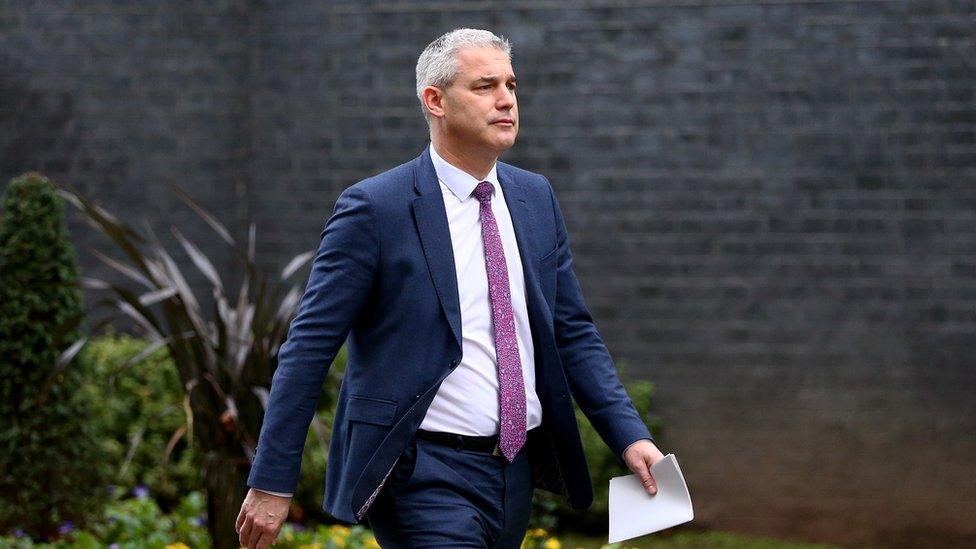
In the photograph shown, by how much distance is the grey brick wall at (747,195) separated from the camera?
7.11 meters

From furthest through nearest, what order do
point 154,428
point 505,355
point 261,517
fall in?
point 154,428 → point 505,355 → point 261,517

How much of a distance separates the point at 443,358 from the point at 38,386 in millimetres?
3268

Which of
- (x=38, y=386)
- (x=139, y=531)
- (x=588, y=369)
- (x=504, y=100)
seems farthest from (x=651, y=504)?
(x=38, y=386)

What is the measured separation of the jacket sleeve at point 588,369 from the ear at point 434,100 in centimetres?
42

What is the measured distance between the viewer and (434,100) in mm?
3299

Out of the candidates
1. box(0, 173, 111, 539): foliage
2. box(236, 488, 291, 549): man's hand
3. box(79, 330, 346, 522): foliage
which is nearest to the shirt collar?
box(236, 488, 291, 549): man's hand

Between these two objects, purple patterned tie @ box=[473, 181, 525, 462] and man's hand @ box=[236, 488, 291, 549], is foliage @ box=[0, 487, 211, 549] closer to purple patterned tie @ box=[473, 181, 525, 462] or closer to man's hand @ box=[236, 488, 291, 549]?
man's hand @ box=[236, 488, 291, 549]

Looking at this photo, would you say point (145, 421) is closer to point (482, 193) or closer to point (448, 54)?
point (482, 193)

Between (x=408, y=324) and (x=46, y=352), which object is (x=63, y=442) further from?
(x=408, y=324)

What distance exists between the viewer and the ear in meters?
3.28

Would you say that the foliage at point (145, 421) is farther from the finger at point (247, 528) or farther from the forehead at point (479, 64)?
the forehead at point (479, 64)

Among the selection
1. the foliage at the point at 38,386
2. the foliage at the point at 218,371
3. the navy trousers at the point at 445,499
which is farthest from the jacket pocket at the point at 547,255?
the foliage at the point at 38,386

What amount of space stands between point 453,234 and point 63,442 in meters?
3.23

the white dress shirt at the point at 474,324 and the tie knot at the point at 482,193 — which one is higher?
the tie knot at the point at 482,193
